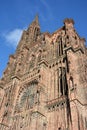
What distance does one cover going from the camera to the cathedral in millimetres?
15688

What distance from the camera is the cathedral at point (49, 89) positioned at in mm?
15688

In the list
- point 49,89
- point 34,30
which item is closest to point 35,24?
point 34,30

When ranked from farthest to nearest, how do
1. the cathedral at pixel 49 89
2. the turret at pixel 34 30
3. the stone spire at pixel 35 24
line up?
the stone spire at pixel 35 24
the turret at pixel 34 30
the cathedral at pixel 49 89

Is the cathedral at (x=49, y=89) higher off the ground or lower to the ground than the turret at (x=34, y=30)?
lower

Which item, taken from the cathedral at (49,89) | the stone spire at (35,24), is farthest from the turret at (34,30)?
the cathedral at (49,89)

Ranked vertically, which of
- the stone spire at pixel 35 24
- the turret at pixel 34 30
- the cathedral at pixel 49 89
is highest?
the stone spire at pixel 35 24

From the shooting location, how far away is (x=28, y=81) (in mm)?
22906

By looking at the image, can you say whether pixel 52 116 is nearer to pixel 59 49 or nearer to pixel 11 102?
pixel 11 102

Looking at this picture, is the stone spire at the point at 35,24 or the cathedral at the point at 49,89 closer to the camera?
the cathedral at the point at 49,89

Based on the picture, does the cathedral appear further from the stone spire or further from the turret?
the stone spire

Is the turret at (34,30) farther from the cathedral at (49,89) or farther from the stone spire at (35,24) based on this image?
the cathedral at (49,89)

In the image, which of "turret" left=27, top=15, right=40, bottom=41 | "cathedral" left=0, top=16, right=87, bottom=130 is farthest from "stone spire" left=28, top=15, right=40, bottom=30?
"cathedral" left=0, top=16, right=87, bottom=130

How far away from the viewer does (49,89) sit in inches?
791

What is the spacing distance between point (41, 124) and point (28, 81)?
770cm
